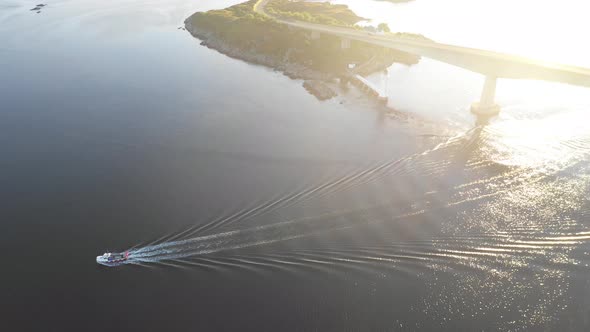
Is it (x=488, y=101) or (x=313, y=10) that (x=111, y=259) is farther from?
(x=313, y=10)

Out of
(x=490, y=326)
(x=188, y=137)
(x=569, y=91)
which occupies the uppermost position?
(x=569, y=91)

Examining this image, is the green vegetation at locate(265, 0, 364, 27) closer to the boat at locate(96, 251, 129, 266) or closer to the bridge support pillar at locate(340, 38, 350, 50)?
the bridge support pillar at locate(340, 38, 350, 50)

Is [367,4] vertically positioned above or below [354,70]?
above

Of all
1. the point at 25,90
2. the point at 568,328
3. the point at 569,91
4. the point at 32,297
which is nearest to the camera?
the point at 568,328

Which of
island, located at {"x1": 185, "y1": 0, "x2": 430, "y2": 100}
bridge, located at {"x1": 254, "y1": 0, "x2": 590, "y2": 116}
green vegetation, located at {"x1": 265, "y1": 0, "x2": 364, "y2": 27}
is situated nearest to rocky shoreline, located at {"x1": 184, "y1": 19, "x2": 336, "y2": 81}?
island, located at {"x1": 185, "y1": 0, "x2": 430, "y2": 100}

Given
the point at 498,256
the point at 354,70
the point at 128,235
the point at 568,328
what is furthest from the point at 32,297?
the point at 354,70

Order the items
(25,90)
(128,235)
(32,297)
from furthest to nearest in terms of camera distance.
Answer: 1. (25,90)
2. (128,235)
3. (32,297)

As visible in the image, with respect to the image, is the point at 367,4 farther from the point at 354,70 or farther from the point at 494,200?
the point at 494,200
